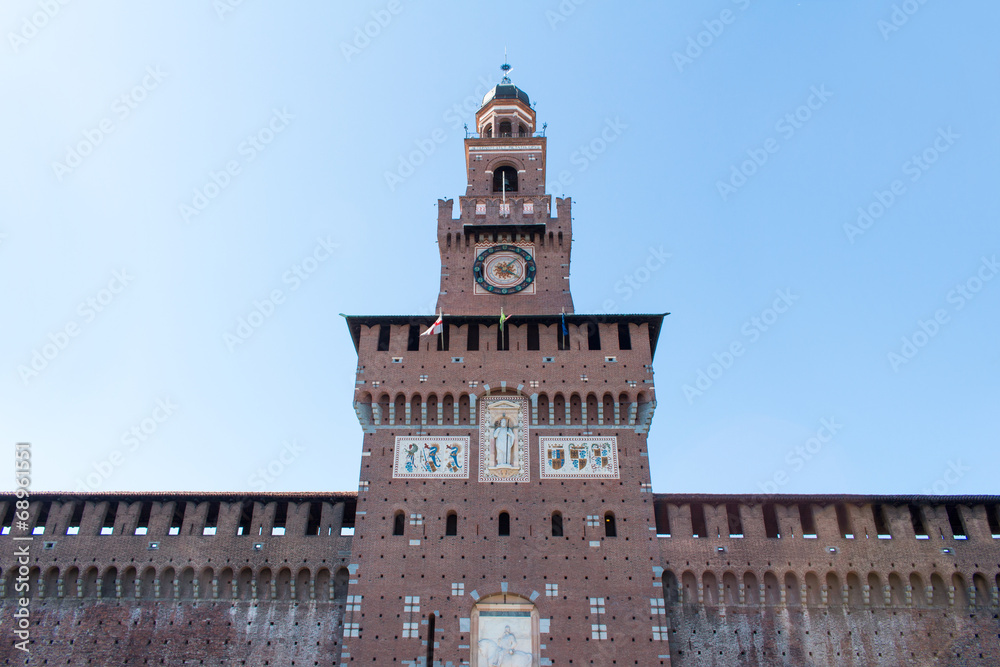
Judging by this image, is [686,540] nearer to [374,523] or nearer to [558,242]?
[374,523]

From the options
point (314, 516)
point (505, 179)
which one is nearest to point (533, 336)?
point (314, 516)

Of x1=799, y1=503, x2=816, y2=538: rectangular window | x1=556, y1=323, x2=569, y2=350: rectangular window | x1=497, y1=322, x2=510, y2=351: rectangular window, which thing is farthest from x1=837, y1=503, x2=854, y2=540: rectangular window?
x1=497, y1=322, x2=510, y2=351: rectangular window

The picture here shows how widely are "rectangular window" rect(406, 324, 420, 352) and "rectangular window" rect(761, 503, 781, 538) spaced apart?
12.9m

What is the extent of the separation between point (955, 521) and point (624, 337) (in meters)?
12.4

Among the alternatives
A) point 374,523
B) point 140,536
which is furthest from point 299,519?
point 140,536

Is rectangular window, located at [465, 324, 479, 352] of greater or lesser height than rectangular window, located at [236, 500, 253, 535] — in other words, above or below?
above

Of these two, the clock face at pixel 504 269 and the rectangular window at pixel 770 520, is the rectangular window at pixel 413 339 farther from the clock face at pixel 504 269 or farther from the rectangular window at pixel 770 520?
the rectangular window at pixel 770 520

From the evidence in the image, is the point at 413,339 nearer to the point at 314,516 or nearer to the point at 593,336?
the point at 593,336

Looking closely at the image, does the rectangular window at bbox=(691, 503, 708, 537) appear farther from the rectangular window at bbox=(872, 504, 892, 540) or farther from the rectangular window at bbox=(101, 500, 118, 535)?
the rectangular window at bbox=(101, 500, 118, 535)

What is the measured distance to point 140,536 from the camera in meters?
28.4

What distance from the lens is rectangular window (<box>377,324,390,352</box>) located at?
97.7 feet

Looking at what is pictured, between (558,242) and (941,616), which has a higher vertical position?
(558,242)

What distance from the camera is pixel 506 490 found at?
27.0 m

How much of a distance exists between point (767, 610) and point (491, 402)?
10871 mm
